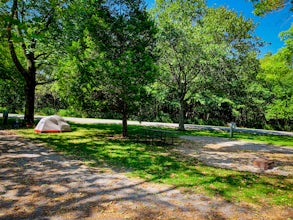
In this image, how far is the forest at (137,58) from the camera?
11.8 metres

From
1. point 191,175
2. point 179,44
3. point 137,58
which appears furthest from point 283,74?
point 191,175

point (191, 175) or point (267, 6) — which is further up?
point (267, 6)

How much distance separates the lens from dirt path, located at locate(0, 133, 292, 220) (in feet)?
14.3

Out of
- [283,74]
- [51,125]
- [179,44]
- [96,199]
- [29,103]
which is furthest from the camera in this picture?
[283,74]

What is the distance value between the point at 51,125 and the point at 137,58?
7.88 metres

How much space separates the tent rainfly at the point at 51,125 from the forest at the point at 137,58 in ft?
5.75

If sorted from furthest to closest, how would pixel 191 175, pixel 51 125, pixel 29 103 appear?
pixel 29 103 → pixel 51 125 → pixel 191 175

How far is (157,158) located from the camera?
9148 mm

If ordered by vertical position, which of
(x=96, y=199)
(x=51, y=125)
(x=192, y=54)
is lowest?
(x=96, y=199)

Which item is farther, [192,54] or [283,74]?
[283,74]

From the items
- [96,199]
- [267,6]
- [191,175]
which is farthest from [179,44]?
[96,199]

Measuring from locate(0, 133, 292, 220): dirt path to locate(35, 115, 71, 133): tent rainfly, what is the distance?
819 centimetres

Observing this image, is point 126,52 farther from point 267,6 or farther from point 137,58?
point 267,6

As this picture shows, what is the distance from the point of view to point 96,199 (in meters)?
4.99
